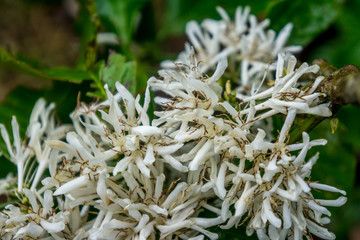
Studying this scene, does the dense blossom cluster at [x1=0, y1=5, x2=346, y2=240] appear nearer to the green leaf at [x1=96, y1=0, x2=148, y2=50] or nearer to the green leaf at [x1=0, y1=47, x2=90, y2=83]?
the green leaf at [x1=0, y1=47, x2=90, y2=83]

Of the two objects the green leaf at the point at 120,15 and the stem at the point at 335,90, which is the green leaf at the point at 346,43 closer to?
the green leaf at the point at 120,15

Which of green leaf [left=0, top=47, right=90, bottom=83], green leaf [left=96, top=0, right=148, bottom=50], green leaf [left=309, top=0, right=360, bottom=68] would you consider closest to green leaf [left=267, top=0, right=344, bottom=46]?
green leaf [left=309, top=0, right=360, bottom=68]

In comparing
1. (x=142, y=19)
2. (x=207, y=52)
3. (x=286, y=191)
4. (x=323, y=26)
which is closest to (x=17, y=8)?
(x=142, y=19)

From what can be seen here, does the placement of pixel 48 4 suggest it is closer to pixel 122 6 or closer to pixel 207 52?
pixel 122 6

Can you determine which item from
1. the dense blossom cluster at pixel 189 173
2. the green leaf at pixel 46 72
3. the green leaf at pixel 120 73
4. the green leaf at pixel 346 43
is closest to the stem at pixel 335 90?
the dense blossom cluster at pixel 189 173

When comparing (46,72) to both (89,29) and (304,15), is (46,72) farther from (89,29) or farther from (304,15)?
(304,15)

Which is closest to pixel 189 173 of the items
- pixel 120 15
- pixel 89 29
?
pixel 89 29
